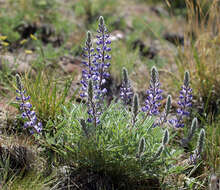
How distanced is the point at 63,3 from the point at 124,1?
6.85 feet

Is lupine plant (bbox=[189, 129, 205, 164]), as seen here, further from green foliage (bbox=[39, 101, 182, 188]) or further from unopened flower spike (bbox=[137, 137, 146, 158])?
unopened flower spike (bbox=[137, 137, 146, 158])

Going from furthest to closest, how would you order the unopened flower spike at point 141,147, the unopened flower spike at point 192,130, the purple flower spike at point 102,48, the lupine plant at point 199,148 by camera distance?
the purple flower spike at point 102,48
the unopened flower spike at point 192,130
the lupine plant at point 199,148
the unopened flower spike at point 141,147

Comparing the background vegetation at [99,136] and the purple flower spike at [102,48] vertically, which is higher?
the purple flower spike at [102,48]

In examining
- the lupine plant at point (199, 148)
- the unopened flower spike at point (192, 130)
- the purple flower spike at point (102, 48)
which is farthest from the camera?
the purple flower spike at point (102, 48)

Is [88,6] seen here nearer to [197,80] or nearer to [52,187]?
[197,80]

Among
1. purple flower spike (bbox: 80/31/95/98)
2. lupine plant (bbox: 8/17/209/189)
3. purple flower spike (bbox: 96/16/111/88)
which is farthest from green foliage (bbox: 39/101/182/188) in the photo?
purple flower spike (bbox: 96/16/111/88)

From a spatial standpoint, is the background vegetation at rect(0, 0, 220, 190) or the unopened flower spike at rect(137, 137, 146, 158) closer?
the unopened flower spike at rect(137, 137, 146, 158)

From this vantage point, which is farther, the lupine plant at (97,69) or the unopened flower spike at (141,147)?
the lupine plant at (97,69)

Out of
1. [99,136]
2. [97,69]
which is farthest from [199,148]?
[97,69]

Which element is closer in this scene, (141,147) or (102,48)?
(141,147)

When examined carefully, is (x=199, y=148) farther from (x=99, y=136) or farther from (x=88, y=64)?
(x=88, y=64)

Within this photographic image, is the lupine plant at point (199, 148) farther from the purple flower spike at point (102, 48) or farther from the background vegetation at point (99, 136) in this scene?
the purple flower spike at point (102, 48)

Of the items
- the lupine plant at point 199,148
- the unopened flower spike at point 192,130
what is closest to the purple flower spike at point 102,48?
the unopened flower spike at point 192,130

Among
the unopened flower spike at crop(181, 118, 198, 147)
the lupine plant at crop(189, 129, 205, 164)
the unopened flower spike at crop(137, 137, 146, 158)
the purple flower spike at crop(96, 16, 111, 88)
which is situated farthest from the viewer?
the purple flower spike at crop(96, 16, 111, 88)
